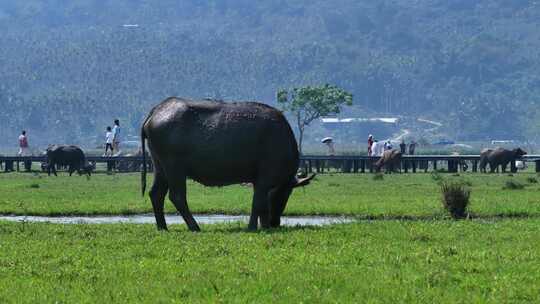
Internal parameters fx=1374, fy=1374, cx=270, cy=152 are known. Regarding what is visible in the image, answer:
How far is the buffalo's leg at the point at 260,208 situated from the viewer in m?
25.3

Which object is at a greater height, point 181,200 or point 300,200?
point 181,200

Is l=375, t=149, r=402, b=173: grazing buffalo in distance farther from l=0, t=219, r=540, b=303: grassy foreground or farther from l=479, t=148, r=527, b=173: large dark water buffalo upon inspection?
l=0, t=219, r=540, b=303: grassy foreground

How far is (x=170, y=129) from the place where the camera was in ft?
83.3

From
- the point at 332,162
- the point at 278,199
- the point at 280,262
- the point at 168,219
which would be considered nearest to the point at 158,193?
the point at 278,199

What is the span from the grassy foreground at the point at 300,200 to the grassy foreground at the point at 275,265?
7.24 meters

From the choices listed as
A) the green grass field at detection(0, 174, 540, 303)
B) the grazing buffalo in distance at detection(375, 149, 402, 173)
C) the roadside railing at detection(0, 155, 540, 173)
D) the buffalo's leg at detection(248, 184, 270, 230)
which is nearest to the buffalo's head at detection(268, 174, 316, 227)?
the buffalo's leg at detection(248, 184, 270, 230)

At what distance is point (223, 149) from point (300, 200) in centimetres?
1186

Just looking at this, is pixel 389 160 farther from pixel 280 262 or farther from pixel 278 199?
pixel 280 262

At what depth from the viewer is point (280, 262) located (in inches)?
753

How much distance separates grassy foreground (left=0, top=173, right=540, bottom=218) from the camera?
32.3 meters

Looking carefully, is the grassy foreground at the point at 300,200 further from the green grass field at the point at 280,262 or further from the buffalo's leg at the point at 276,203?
the buffalo's leg at the point at 276,203

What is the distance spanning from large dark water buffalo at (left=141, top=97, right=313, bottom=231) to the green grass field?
0.85 meters

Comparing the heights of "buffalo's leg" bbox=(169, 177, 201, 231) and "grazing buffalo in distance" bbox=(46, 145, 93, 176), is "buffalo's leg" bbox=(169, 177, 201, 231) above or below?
above

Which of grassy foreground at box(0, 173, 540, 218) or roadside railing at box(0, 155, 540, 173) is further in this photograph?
roadside railing at box(0, 155, 540, 173)
